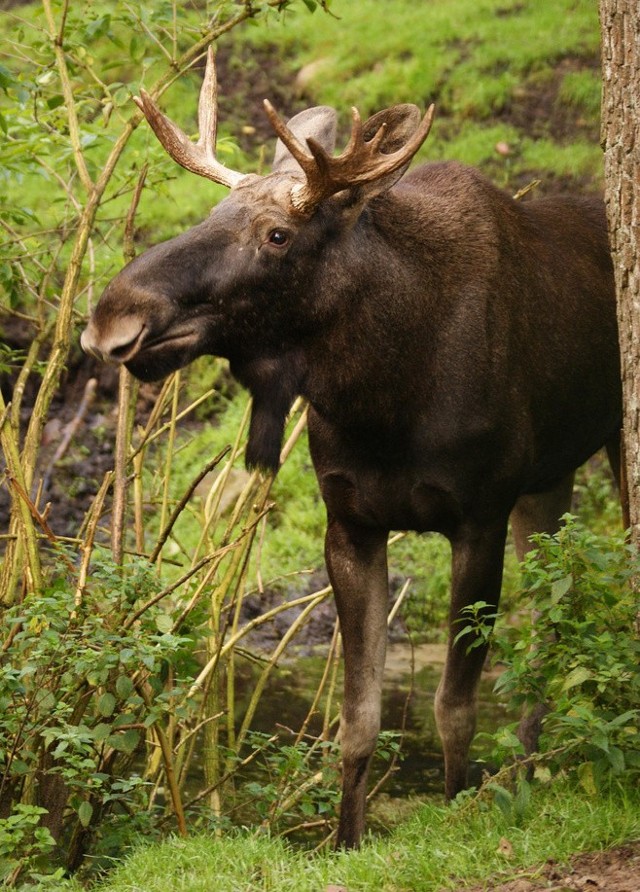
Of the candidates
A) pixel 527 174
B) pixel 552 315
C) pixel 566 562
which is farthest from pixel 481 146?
pixel 566 562

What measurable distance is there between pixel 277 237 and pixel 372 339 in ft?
1.86

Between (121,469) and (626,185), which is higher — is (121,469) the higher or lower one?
the lower one

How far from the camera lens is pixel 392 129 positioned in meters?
5.51

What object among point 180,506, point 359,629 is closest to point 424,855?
point 359,629

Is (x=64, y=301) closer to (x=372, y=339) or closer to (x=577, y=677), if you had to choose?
(x=372, y=339)

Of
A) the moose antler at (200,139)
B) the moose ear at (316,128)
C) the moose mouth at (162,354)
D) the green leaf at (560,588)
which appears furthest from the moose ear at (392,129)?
the green leaf at (560,588)

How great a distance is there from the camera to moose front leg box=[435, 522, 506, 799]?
5637 mm

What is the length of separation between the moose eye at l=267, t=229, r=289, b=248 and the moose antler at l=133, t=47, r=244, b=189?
1.29 feet

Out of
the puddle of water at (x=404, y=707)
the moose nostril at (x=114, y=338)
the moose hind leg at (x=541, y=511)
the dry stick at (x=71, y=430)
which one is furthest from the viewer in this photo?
the puddle of water at (x=404, y=707)

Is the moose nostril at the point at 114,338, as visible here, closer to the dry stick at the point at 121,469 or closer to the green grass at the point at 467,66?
the dry stick at the point at 121,469

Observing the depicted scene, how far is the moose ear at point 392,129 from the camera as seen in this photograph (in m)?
5.31

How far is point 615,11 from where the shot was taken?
5125mm

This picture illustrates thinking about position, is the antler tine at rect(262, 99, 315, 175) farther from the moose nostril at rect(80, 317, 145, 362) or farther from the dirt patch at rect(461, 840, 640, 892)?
the dirt patch at rect(461, 840, 640, 892)

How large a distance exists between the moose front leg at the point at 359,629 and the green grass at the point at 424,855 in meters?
0.71
